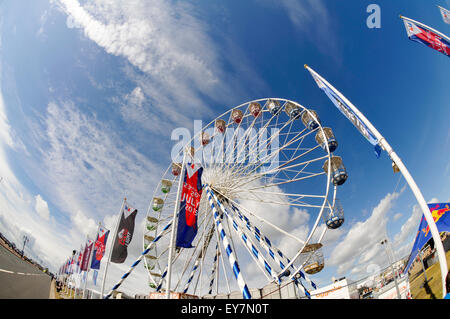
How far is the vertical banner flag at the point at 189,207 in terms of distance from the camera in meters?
8.35

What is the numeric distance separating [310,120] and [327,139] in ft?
7.01

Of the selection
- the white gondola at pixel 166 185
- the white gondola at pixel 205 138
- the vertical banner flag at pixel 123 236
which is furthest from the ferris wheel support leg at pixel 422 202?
the white gondola at pixel 166 185

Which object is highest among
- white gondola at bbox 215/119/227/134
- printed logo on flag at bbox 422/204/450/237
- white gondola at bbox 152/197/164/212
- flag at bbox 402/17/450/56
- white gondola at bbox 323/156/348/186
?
white gondola at bbox 215/119/227/134

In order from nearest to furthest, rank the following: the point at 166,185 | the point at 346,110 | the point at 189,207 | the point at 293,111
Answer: the point at 189,207, the point at 346,110, the point at 293,111, the point at 166,185

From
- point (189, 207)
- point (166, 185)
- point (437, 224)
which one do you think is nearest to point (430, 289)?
point (437, 224)

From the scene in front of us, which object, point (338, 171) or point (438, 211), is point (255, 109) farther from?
point (438, 211)

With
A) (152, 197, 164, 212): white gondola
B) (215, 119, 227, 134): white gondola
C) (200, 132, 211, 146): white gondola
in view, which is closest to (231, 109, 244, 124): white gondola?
(215, 119, 227, 134): white gondola

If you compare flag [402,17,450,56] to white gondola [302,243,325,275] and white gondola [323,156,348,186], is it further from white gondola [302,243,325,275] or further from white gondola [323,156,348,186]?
white gondola [302,243,325,275]

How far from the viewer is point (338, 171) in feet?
45.8

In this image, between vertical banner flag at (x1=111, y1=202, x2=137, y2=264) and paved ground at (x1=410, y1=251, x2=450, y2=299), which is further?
vertical banner flag at (x1=111, y1=202, x2=137, y2=264)

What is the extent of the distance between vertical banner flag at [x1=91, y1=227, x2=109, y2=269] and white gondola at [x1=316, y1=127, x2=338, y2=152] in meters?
16.5

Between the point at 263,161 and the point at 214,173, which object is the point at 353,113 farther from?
the point at 214,173

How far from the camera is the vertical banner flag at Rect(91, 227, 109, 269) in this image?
13.9 metres
